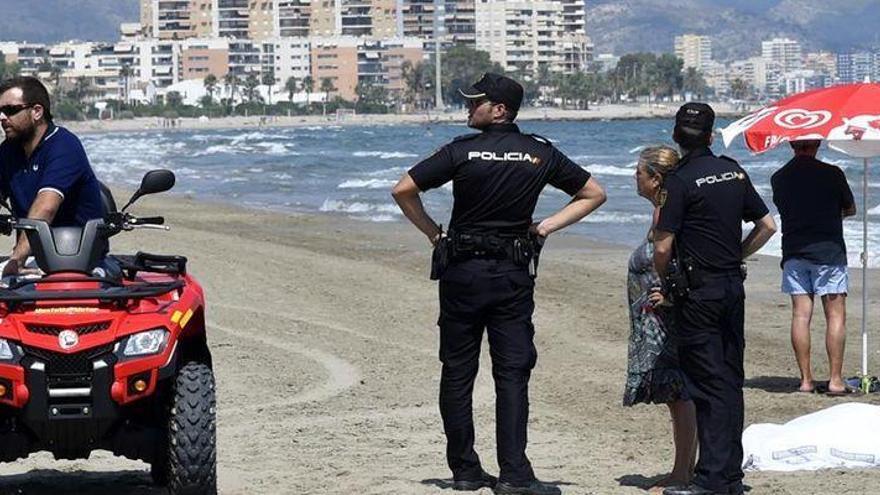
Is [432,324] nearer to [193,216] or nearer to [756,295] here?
[756,295]

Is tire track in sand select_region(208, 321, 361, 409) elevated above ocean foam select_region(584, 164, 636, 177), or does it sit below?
above

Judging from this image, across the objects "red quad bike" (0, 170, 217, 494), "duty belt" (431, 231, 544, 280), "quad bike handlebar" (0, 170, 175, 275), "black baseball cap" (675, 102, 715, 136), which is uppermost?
"black baseball cap" (675, 102, 715, 136)

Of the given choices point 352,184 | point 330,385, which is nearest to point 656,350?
point 330,385

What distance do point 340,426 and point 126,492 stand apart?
85.3 inches

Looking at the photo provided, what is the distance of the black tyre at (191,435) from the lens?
22.6 feet

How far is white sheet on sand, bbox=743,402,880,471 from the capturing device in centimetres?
848

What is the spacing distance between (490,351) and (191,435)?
1.48 metres

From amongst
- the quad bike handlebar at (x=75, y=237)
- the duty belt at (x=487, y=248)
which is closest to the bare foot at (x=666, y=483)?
the duty belt at (x=487, y=248)

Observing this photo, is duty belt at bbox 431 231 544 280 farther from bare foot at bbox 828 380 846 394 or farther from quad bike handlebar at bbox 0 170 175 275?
bare foot at bbox 828 380 846 394

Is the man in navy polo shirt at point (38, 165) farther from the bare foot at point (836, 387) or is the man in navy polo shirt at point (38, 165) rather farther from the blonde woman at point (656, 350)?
the bare foot at point (836, 387)

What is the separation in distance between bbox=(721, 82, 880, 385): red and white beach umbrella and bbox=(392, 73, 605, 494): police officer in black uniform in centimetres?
282

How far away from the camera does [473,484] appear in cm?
790

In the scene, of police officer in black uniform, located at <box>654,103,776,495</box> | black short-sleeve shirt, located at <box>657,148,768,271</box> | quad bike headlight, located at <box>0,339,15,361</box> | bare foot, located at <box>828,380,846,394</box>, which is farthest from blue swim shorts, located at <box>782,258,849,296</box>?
quad bike headlight, located at <box>0,339,15,361</box>

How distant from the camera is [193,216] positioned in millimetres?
30953
